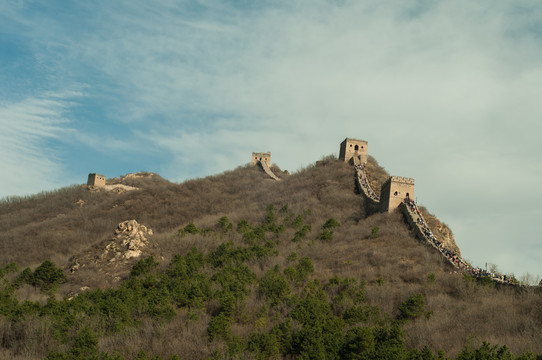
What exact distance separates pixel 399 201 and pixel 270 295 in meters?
15.9

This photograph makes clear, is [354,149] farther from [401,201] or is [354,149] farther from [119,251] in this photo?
[119,251]

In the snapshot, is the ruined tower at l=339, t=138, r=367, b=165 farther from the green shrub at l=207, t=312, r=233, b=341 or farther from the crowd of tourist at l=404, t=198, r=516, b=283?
the green shrub at l=207, t=312, r=233, b=341

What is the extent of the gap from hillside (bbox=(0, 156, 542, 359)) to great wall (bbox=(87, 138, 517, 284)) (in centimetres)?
81

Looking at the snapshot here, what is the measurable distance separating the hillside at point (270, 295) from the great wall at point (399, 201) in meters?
0.81

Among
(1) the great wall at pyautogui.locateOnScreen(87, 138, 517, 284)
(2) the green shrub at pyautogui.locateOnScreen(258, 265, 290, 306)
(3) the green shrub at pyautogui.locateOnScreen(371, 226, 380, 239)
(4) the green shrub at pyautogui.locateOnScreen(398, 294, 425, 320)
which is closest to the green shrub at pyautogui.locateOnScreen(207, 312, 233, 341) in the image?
(2) the green shrub at pyautogui.locateOnScreen(258, 265, 290, 306)

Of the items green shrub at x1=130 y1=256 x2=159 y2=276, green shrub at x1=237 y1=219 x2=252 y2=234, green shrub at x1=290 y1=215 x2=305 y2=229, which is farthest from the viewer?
green shrub at x1=290 y1=215 x2=305 y2=229

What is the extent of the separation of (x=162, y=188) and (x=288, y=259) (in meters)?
37.1

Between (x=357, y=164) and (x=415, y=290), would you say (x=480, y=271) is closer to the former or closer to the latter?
(x=415, y=290)

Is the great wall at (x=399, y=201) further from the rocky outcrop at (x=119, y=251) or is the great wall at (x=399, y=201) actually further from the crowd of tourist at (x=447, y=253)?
the rocky outcrop at (x=119, y=251)

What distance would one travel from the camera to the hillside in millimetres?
25859

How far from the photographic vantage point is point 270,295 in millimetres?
32500

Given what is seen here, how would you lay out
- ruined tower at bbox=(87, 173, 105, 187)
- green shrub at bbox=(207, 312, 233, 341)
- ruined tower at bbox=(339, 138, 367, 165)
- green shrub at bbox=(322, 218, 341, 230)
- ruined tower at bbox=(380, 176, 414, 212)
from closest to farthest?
green shrub at bbox=(207, 312, 233, 341)
ruined tower at bbox=(380, 176, 414, 212)
green shrub at bbox=(322, 218, 341, 230)
ruined tower at bbox=(339, 138, 367, 165)
ruined tower at bbox=(87, 173, 105, 187)

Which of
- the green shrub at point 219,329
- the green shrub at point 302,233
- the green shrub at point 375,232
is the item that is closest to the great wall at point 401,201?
the green shrub at point 375,232

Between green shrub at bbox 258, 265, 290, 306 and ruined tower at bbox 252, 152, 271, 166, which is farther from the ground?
ruined tower at bbox 252, 152, 271, 166
